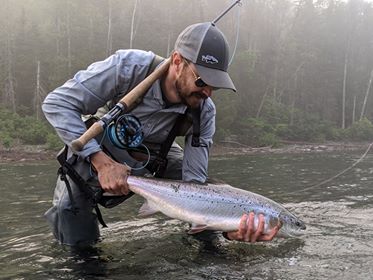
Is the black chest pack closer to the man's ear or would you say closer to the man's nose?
the man's ear

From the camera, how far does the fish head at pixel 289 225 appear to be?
4.36 meters

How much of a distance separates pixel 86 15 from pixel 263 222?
37.9 meters

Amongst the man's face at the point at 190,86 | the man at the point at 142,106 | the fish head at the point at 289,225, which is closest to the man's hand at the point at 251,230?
the man at the point at 142,106

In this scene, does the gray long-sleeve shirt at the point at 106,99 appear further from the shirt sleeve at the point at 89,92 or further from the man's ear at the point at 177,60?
the man's ear at the point at 177,60

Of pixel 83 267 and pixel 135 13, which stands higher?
pixel 135 13

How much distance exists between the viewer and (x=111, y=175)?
412 cm

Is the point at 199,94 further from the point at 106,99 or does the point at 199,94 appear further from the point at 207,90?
the point at 106,99

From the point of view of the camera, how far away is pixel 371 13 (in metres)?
59.5

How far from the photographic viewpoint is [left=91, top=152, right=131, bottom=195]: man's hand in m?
4.10

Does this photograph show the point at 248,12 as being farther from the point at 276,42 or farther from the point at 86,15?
the point at 86,15

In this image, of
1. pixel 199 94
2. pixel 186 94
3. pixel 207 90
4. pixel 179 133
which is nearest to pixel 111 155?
pixel 179 133

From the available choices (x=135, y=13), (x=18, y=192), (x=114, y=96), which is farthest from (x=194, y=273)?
(x=135, y=13)

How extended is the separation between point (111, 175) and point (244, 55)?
4207 centimetres

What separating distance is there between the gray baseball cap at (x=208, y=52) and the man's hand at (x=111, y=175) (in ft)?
3.54
